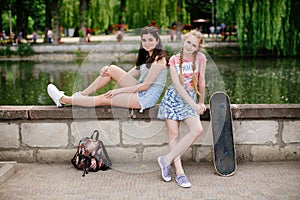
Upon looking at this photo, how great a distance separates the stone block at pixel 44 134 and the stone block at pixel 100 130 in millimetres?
95

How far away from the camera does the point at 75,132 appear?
5.30 meters

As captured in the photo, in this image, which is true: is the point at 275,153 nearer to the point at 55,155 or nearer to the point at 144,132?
the point at 144,132

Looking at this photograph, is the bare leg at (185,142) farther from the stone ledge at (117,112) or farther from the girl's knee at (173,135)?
the stone ledge at (117,112)

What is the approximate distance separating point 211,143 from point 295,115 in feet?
2.99

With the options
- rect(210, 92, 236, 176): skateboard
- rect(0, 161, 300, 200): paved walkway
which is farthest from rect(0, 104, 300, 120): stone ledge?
rect(0, 161, 300, 200): paved walkway

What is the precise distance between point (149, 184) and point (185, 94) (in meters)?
0.92

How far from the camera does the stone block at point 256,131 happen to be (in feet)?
17.2

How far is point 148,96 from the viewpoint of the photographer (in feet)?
16.8

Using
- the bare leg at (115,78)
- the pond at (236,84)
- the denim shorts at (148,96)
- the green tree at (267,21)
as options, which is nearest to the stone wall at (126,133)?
the denim shorts at (148,96)

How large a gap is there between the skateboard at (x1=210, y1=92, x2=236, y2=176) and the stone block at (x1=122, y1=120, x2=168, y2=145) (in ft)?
1.79

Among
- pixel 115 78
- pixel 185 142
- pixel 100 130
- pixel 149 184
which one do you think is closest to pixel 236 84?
pixel 115 78

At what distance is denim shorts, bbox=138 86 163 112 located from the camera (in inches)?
201

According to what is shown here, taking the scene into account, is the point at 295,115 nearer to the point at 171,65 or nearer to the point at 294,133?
the point at 294,133

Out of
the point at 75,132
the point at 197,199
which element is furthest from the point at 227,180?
the point at 75,132
